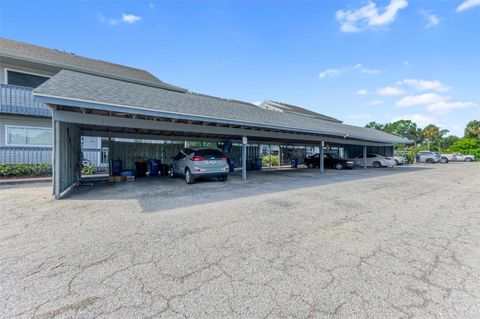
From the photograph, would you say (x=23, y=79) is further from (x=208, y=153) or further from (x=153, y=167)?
(x=208, y=153)

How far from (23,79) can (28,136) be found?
11.1 ft

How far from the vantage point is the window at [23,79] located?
41.3 feet

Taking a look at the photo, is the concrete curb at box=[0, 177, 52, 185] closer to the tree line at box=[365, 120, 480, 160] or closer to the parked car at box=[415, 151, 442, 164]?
the parked car at box=[415, 151, 442, 164]

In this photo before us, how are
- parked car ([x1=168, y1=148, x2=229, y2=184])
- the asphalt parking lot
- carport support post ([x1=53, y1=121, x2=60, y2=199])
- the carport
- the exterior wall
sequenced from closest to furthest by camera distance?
1. the asphalt parking lot
2. the carport
3. carport support post ([x1=53, y1=121, x2=60, y2=199])
4. parked car ([x1=168, y1=148, x2=229, y2=184])
5. the exterior wall

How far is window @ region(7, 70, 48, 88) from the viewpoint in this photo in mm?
12578

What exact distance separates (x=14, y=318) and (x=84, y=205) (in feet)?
15.3

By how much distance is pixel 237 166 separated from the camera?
64.9ft

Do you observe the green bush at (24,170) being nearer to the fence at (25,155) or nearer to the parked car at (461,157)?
the fence at (25,155)

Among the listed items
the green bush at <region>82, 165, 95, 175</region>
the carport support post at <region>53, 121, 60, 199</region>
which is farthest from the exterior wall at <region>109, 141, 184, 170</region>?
the carport support post at <region>53, 121, 60, 199</region>

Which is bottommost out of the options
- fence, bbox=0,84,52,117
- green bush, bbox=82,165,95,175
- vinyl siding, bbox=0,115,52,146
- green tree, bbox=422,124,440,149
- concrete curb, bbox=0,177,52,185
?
concrete curb, bbox=0,177,52,185

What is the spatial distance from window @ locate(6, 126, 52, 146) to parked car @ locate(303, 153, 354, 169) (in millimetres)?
20622

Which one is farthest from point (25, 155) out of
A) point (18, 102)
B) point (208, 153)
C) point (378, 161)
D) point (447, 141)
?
point (447, 141)

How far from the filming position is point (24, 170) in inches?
442

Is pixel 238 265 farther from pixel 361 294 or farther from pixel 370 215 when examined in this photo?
pixel 370 215
